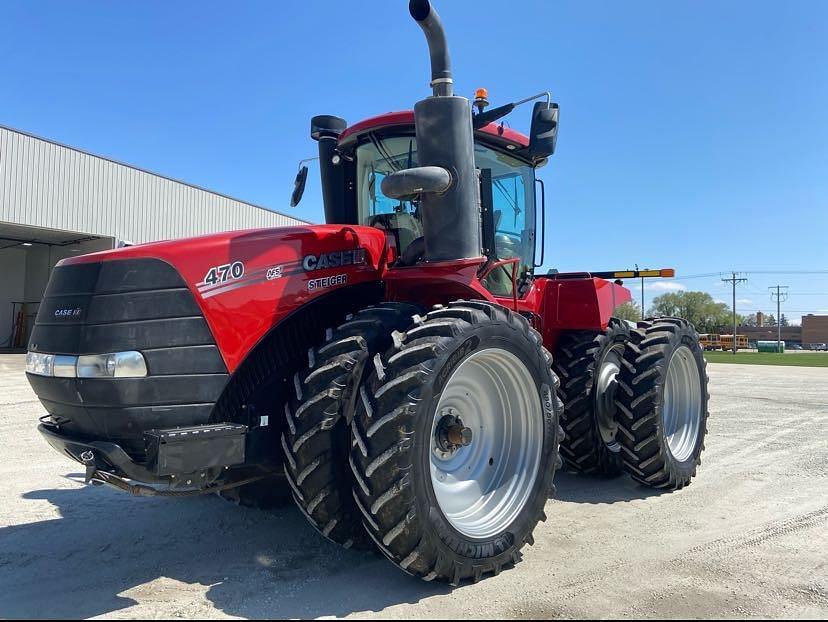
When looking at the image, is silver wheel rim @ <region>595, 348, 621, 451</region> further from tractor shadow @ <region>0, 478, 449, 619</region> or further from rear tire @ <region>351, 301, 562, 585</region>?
tractor shadow @ <region>0, 478, 449, 619</region>

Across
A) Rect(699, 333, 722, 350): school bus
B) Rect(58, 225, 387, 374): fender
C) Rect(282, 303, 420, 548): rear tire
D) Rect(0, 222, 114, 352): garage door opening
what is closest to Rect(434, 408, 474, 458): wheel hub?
Rect(282, 303, 420, 548): rear tire

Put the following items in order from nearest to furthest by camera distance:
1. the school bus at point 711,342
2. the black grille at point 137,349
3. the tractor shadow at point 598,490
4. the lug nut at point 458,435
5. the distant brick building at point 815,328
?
the black grille at point 137,349
the lug nut at point 458,435
the tractor shadow at point 598,490
the school bus at point 711,342
the distant brick building at point 815,328

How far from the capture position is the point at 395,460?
9.95 feet

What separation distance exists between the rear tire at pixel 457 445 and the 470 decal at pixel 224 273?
884 millimetres

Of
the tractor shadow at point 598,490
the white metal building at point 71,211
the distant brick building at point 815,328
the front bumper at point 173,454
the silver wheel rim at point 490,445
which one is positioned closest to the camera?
the front bumper at point 173,454

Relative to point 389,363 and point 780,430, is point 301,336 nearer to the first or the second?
point 389,363

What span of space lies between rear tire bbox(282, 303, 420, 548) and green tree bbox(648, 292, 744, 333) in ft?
319

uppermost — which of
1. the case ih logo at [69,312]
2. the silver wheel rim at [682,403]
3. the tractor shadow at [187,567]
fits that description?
the case ih logo at [69,312]

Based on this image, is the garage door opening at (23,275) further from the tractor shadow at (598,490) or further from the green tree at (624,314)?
the tractor shadow at (598,490)

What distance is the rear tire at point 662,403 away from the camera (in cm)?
521

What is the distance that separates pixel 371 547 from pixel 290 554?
0.59 meters

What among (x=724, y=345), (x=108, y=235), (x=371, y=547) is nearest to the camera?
(x=371, y=547)

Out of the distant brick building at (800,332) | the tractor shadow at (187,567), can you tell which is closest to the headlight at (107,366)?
the tractor shadow at (187,567)

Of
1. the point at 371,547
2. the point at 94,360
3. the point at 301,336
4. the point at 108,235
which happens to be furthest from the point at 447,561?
the point at 108,235
